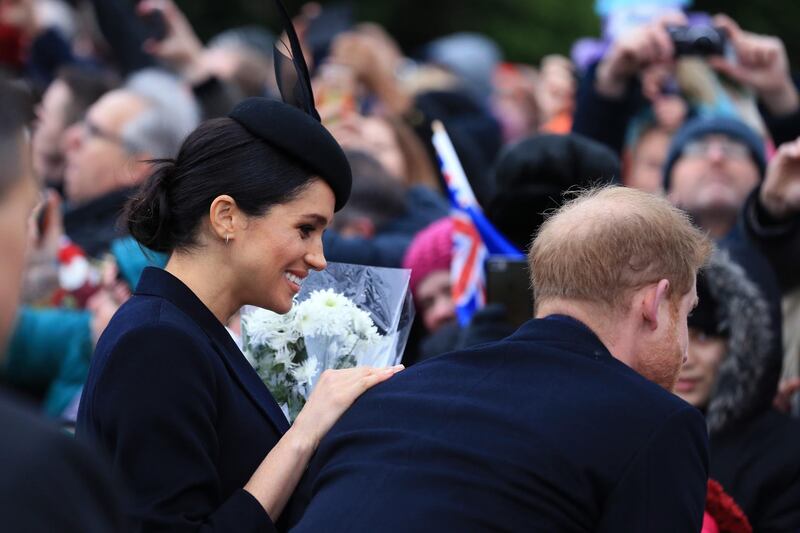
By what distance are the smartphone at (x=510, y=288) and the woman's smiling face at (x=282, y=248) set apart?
1274 millimetres

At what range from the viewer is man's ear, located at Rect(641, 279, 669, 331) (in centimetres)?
268

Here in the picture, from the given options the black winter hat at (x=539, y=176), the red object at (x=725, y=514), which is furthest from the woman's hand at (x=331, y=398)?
the black winter hat at (x=539, y=176)

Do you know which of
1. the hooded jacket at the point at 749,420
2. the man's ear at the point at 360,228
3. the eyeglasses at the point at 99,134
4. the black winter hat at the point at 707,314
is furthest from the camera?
the eyeglasses at the point at 99,134

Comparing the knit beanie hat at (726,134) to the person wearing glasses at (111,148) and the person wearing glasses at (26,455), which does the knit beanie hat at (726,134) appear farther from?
the person wearing glasses at (26,455)

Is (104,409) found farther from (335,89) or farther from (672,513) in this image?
(335,89)

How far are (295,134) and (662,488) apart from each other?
1170mm

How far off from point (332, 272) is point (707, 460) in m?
1.14

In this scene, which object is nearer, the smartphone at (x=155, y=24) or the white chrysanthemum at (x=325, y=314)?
the white chrysanthemum at (x=325, y=314)

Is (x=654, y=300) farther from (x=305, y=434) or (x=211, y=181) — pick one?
(x=211, y=181)

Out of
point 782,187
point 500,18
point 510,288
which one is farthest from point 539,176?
point 500,18

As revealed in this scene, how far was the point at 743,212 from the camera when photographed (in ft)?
15.7

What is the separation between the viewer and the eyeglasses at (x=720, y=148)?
515 cm

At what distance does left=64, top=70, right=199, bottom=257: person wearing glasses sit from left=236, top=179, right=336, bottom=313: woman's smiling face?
3044 millimetres

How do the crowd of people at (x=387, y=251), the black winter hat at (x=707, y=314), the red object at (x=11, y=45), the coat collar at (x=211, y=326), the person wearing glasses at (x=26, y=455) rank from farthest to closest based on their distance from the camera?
the red object at (x=11, y=45)
the black winter hat at (x=707, y=314)
the coat collar at (x=211, y=326)
the crowd of people at (x=387, y=251)
the person wearing glasses at (x=26, y=455)
